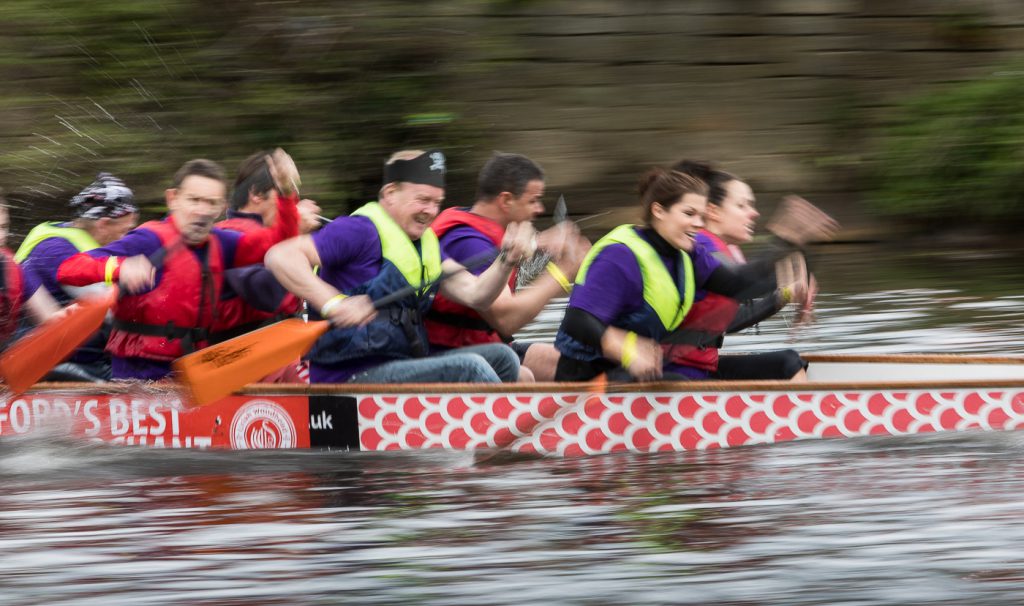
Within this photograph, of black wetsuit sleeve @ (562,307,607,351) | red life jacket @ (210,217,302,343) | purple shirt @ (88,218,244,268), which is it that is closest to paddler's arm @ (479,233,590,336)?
black wetsuit sleeve @ (562,307,607,351)

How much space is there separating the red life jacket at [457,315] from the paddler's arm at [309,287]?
0.52 metres

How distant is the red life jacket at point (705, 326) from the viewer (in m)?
6.27

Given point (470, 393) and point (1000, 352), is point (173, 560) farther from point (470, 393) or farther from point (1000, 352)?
point (1000, 352)

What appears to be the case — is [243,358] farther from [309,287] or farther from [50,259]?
[50,259]

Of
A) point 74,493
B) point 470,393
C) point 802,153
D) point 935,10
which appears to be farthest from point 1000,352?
point 935,10

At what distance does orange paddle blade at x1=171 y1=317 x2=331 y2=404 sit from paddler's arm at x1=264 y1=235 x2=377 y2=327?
95 millimetres

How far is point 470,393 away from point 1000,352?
4.03m

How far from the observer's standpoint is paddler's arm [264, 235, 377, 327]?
6.10m

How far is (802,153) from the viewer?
611 inches

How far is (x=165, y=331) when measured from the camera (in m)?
6.51

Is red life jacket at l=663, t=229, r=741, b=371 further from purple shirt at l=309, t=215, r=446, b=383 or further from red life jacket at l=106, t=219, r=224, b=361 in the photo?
red life jacket at l=106, t=219, r=224, b=361

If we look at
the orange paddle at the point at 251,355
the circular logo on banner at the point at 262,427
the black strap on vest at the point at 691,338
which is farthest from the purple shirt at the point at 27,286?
the black strap on vest at the point at 691,338

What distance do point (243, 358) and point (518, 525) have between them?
1.59 meters

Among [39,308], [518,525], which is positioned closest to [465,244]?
[518,525]
